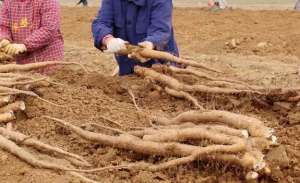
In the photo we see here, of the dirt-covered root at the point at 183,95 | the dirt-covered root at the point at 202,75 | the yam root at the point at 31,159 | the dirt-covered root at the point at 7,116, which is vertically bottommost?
the yam root at the point at 31,159

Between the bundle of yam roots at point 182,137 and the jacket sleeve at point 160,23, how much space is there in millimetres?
452

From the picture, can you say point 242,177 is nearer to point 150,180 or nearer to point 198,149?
point 198,149

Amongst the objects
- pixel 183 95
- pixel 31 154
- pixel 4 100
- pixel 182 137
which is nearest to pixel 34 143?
pixel 31 154

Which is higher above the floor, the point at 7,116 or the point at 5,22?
the point at 5,22

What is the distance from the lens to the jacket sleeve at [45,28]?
4.85 meters

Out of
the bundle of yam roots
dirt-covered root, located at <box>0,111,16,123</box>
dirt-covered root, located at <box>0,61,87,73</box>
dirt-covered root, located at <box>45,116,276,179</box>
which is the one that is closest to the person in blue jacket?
dirt-covered root, located at <box>0,61,87,73</box>

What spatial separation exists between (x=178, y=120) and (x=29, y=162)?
824 millimetres

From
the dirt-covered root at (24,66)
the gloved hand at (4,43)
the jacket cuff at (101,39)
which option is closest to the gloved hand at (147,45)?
the jacket cuff at (101,39)

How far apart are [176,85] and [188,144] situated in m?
0.91

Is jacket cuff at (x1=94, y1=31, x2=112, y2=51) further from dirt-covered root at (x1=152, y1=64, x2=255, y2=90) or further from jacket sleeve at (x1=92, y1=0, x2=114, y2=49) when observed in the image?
dirt-covered root at (x1=152, y1=64, x2=255, y2=90)

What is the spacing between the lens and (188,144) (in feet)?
10.5

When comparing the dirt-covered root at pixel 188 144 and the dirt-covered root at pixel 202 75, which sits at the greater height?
the dirt-covered root at pixel 202 75

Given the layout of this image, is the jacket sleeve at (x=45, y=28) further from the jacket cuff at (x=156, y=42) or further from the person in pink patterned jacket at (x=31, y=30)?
the jacket cuff at (x=156, y=42)

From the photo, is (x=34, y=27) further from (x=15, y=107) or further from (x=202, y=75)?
(x=202, y=75)
